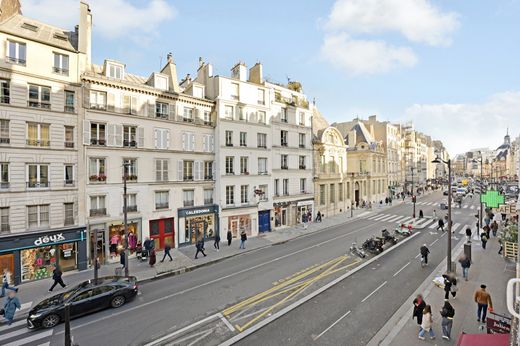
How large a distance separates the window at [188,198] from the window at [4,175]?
457 inches

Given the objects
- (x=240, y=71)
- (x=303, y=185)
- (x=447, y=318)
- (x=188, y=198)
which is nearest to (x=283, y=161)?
(x=303, y=185)

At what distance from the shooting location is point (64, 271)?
18.2 meters

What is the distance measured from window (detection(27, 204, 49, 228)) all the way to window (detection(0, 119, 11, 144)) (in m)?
4.25

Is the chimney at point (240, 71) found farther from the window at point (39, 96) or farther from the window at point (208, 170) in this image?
the window at point (39, 96)

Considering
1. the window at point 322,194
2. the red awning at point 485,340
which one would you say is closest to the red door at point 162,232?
the red awning at point 485,340

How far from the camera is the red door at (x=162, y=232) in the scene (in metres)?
22.3

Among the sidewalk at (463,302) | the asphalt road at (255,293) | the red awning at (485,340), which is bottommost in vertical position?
the asphalt road at (255,293)

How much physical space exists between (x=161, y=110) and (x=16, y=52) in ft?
31.1

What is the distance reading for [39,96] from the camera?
1734 cm

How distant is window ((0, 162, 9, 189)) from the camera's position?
16000 mm

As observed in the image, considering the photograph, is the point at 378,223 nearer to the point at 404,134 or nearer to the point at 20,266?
the point at 20,266

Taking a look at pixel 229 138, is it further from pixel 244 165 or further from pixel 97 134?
pixel 97 134

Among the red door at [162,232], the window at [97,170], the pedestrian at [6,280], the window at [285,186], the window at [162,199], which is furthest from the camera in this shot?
the window at [285,186]

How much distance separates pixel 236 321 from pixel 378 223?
85.7 ft
